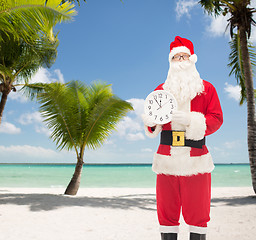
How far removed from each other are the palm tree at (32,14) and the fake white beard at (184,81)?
8.93 feet

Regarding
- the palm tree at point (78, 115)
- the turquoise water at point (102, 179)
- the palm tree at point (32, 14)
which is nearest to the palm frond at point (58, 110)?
the palm tree at point (78, 115)

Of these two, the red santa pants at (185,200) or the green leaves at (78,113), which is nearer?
the red santa pants at (185,200)

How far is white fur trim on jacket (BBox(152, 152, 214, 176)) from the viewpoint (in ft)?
8.36

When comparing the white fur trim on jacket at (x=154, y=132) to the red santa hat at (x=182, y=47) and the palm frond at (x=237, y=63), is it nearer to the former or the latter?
the red santa hat at (x=182, y=47)

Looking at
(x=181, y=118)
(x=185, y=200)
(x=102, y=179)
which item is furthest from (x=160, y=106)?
(x=102, y=179)

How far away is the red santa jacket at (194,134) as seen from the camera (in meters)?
2.55

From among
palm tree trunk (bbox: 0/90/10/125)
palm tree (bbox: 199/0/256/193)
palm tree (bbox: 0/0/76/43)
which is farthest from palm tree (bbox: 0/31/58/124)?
palm tree (bbox: 199/0/256/193)

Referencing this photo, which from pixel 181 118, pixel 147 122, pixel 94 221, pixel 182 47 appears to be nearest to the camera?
pixel 181 118

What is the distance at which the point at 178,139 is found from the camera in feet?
8.46

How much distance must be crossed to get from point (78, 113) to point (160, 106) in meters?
6.53

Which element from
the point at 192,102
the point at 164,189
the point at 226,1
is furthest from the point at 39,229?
the point at 226,1

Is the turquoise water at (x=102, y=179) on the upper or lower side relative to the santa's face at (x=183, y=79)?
lower

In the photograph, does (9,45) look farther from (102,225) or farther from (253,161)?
(253,161)

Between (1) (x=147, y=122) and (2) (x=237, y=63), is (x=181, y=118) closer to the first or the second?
(1) (x=147, y=122)
